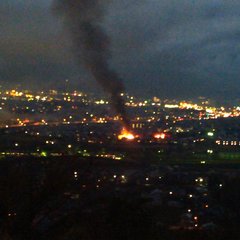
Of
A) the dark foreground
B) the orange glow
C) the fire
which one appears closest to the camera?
the dark foreground

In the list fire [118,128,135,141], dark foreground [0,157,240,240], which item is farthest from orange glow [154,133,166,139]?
dark foreground [0,157,240,240]

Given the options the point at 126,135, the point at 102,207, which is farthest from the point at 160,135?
the point at 102,207

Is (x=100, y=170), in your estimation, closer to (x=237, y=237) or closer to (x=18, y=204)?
(x=237, y=237)

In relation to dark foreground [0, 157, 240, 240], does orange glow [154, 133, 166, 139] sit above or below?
above

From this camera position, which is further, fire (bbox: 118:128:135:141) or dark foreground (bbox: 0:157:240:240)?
fire (bbox: 118:128:135:141)

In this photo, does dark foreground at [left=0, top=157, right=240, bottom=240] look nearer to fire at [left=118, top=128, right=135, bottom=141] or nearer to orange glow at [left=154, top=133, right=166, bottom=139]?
fire at [left=118, top=128, right=135, bottom=141]
